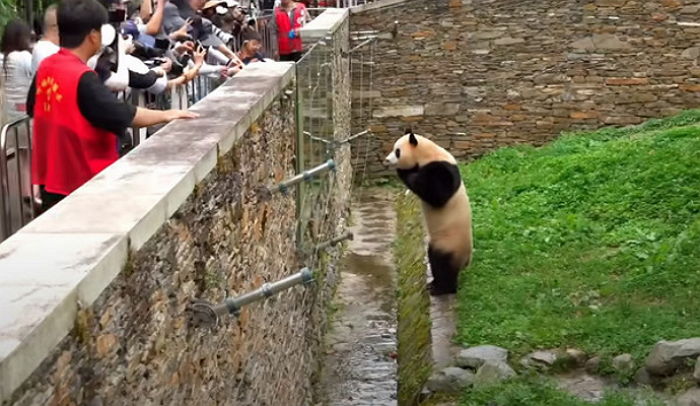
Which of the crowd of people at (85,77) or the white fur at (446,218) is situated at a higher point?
the crowd of people at (85,77)

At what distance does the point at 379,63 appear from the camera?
53.8 feet

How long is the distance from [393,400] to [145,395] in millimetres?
5248

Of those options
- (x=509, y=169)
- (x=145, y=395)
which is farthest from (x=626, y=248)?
(x=145, y=395)

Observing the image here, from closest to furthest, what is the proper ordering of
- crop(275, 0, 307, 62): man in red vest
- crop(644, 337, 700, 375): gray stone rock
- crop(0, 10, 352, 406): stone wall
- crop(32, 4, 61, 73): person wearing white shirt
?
crop(0, 10, 352, 406): stone wall → crop(32, 4, 61, 73): person wearing white shirt → crop(644, 337, 700, 375): gray stone rock → crop(275, 0, 307, 62): man in red vest

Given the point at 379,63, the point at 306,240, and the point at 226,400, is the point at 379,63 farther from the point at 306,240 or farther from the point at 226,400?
the point at 226,400

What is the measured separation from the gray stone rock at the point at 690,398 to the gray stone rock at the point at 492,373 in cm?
123

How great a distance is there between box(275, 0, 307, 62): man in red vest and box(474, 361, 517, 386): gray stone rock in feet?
19.8

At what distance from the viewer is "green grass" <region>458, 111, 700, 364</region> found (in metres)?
8.09

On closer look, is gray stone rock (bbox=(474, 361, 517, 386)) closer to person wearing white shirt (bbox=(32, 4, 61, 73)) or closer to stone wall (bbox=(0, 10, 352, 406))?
stone wall (bbox=(0, 10, 352, 406))

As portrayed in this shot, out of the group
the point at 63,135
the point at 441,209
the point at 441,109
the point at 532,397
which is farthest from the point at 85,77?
the point at 441,109

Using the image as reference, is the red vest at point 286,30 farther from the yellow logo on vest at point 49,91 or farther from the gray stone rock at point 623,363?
the yellow logo on vest at point 49,91

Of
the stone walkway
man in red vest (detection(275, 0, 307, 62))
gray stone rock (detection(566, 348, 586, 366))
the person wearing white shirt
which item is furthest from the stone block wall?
man in red vest (detection(275, 0, 307, 62))

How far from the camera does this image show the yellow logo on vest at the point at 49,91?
15.3 ft

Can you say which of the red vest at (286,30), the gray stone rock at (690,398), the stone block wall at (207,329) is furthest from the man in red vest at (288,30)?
the gray stone rock at (690,398)
